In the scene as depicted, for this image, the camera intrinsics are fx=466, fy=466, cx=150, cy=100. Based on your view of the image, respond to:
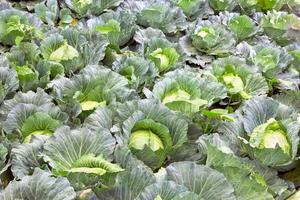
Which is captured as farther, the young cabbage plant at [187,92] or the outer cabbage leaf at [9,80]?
the outer cabbage leaf at [9,80]

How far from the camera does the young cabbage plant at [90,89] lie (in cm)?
244

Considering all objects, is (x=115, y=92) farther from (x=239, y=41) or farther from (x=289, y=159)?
(x=239, y=41)

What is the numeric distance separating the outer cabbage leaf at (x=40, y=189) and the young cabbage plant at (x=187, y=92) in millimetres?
864

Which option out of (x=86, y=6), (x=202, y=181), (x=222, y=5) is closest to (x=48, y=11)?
(x=86, y=6)

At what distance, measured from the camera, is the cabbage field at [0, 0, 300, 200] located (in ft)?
6.18

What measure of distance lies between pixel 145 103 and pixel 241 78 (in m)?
0.86

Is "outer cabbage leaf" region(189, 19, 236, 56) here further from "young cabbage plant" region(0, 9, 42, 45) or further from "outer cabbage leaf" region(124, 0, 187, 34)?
"young cabbage plant" region(0, 9, 42, 45)

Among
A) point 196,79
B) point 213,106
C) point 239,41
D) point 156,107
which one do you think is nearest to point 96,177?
point 156,107

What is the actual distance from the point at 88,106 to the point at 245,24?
62.5 inches

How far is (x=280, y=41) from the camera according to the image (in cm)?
363

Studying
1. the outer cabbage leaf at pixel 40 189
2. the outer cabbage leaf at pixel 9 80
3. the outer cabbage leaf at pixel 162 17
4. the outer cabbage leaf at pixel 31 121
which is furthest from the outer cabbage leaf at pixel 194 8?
the outer cabbage leaf at pixel 40 189

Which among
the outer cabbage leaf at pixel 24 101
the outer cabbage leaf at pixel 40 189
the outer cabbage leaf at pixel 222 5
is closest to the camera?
the outer cabbage leaf at pixel 40 189

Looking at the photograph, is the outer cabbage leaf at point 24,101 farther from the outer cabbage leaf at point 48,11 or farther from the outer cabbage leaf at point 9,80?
the outer cabbage leaf at point 48,11

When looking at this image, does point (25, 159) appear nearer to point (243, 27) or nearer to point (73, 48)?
point (73, 48)
